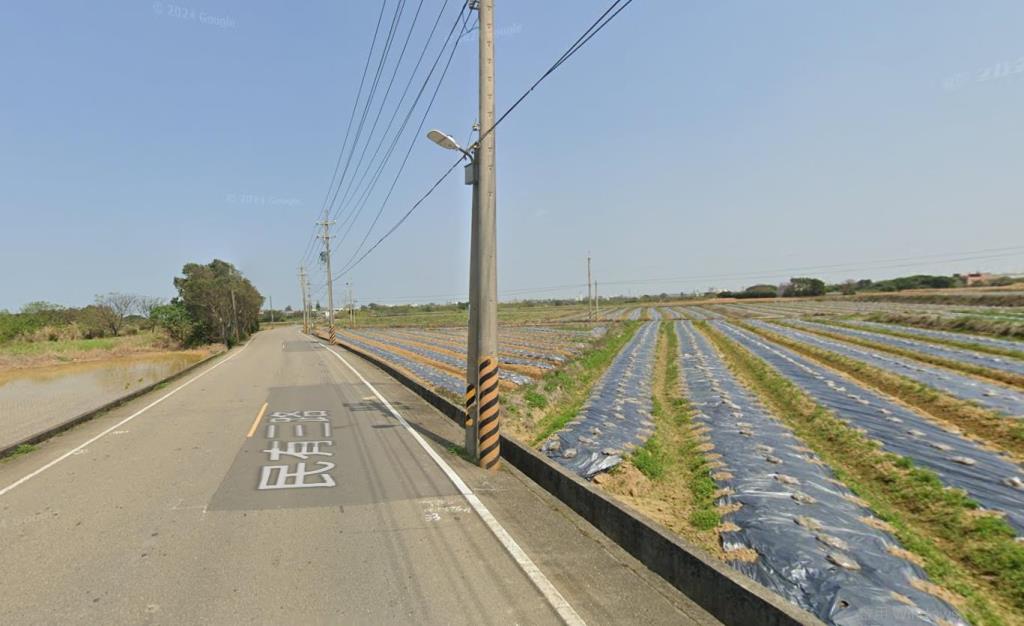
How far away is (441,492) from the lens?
6.80 metres

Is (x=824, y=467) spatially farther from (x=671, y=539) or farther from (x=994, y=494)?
(x=671, y=539)

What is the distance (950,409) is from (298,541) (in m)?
11.6

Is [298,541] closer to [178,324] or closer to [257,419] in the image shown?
[257,419]

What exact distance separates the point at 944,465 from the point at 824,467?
1441mm

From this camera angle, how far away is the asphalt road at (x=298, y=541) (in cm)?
396

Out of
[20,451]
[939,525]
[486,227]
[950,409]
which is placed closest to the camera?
[939,525]

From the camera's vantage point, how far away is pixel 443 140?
8.88 m

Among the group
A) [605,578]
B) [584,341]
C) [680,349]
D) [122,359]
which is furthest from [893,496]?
[122,359]

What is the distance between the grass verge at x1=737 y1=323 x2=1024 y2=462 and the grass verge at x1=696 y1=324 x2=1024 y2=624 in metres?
1.84

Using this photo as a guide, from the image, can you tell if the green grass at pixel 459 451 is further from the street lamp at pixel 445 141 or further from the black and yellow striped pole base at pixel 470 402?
the street lamp at pixel 445 141

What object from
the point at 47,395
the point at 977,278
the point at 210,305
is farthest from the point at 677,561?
the point at 977,278

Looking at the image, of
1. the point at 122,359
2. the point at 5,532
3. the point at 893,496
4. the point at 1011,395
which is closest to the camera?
the point at 5,532

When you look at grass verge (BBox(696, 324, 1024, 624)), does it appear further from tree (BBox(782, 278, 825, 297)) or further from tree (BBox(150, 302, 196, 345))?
tree (BBox(782, 278, 825, 297))

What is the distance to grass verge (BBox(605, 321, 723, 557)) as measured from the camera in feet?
18.4
